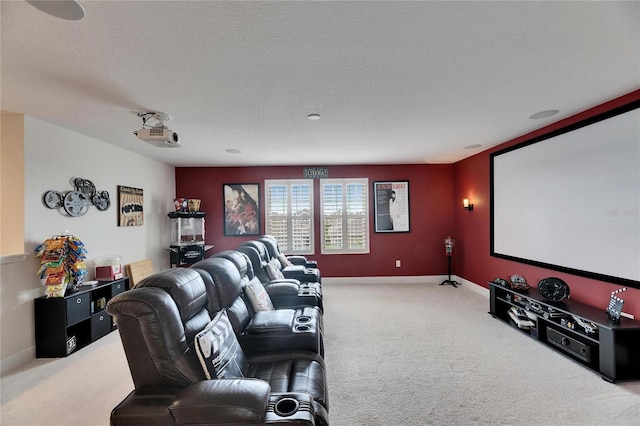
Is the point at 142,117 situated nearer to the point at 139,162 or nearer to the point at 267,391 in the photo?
the point at 139,162

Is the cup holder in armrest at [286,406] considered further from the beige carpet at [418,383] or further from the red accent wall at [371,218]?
the red accent wall at [371,218]

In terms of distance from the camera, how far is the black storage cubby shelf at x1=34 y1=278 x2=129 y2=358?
3090mm

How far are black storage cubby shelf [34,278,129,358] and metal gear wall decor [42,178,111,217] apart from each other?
1.03m

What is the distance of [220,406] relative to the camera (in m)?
1.23

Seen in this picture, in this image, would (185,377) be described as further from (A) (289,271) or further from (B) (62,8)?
(A) (289,271)

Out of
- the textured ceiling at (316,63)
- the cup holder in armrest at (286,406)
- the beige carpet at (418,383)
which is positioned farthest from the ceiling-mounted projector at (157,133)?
the cup holder in armrest at (286,406)

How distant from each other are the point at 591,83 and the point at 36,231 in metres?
5.70

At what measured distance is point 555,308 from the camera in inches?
121

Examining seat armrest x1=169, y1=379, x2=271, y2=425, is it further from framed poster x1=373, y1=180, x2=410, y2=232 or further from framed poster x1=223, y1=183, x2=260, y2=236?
framed poster x1=373, y1=180, x2=410, y2=232

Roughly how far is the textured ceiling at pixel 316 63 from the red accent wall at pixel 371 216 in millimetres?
2609

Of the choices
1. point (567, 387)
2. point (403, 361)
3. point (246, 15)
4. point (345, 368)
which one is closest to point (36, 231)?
point (246, 15)

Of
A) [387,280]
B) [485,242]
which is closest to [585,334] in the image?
[485,242]

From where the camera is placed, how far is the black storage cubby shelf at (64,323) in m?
3.09

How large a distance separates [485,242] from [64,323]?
6.12 m
